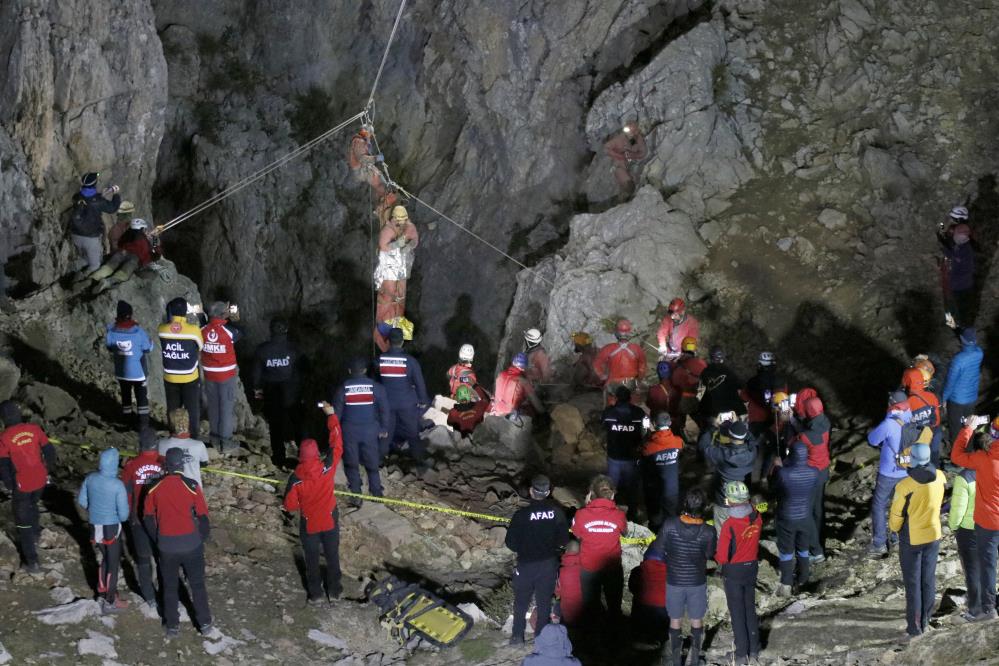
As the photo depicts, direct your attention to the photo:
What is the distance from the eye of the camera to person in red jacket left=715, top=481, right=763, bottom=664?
9031 mm

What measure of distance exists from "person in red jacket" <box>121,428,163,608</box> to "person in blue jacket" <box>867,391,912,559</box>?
6.94 meters

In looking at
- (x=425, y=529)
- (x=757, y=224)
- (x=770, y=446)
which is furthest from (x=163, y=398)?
(x=757, y=224)

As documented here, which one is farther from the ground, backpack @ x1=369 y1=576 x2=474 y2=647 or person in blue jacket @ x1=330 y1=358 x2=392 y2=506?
person in blue jacket @ x1=330 y1=358 x2=392 y2=506

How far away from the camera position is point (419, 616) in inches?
404

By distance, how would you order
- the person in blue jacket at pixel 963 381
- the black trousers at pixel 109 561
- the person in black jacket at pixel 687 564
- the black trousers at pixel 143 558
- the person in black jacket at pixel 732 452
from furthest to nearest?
the person in blue jacket at pixel 963 381
the person in black jacket at pixel 732 452
the black trousers at pixel 143 558
the black trousers at pixel 109 561
the person in black jacket at pixel 687 564

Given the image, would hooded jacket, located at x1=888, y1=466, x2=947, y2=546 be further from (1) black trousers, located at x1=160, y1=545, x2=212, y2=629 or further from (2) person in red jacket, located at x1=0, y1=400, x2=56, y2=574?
(2) person in red jacket, located at x1=0, y1=400, x2=56, y2=574

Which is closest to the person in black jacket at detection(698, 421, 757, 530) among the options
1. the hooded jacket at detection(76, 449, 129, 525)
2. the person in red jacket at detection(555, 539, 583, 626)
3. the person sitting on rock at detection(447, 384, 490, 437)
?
the person in red jacket at detection(555, 539, 583, 626)

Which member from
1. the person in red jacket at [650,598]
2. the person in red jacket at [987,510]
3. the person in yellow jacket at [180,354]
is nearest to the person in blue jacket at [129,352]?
the person in yellow jacket at [180,354]

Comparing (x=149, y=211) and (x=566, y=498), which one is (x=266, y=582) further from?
(x=149, y=211)

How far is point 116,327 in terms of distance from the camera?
42.1ft

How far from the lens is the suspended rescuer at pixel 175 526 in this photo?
9000 mm

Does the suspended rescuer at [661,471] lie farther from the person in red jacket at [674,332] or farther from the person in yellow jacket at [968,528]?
the person in red jacket at [674,332]

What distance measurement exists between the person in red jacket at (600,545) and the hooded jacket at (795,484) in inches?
70.7

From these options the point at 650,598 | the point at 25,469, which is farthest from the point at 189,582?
the point at 650,598
